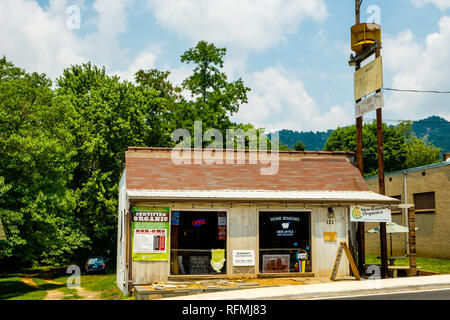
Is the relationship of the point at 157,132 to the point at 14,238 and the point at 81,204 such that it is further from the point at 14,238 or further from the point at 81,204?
the point at 14,238

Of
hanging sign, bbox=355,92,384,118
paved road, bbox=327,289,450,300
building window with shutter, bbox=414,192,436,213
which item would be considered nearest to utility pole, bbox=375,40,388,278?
hanging sign, bbox=355,92,384,118

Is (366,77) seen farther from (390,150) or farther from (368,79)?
(390,150)

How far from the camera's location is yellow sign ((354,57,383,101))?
67.4 feet

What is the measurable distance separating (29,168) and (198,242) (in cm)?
1098

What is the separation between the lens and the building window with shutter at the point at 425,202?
2973cm

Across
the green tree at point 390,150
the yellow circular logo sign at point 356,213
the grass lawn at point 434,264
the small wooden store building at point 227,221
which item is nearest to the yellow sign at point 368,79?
the small wooden store building at point 227,221

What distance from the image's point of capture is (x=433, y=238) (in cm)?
2927

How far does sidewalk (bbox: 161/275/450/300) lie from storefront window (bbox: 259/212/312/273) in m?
2.67

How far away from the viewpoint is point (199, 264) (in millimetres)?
18328

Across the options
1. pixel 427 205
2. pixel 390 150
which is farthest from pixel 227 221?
pixel 390 150

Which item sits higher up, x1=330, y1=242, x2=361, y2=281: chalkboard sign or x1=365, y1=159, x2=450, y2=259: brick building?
x1=365, y1=159, x2=450, y2=259: brick building

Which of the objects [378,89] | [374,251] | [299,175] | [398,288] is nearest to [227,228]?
[299,175]

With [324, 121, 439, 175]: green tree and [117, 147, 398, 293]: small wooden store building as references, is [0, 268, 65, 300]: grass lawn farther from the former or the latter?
[324, 121, 439, 175]: green tree

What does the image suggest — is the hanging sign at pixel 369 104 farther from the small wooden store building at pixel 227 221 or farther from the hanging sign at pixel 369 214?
the hanging sign at pixel 369 214
